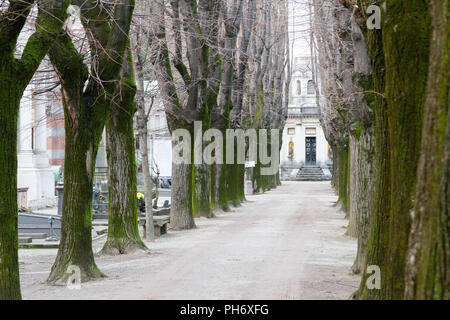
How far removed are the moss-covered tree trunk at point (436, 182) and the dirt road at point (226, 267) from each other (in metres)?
4.38

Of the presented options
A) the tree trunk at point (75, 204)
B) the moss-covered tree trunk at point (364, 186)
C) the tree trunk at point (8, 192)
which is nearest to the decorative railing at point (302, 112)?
the moss-covered tree trunk at point (364, 186)

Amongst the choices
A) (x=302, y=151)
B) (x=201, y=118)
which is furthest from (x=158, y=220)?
(x=302, y=151)

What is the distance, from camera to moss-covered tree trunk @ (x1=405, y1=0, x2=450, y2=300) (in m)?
4.87

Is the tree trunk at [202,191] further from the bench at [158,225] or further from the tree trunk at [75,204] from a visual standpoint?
the tree trunk at [75,204]

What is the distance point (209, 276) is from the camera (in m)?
11.4

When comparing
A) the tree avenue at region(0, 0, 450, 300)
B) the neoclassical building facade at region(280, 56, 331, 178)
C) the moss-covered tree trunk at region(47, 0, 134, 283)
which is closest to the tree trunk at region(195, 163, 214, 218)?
the tree avenue at region(0, 0, 450, 300)

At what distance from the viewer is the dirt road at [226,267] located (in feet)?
32.3

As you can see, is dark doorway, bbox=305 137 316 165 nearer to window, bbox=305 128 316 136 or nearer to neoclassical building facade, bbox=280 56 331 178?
neoclassical building facade, bbox=280 56 331 178

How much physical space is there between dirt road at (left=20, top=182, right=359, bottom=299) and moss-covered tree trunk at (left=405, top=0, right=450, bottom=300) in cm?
438

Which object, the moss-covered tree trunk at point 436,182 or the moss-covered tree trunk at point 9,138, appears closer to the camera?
the moss-covered tree trunk at point 436,182

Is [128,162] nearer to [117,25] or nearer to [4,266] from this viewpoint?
[117,25]

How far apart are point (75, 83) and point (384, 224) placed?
5.56 m

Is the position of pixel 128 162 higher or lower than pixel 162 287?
higher

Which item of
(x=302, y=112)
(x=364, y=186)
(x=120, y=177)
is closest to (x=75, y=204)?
(x=120, y=177)
